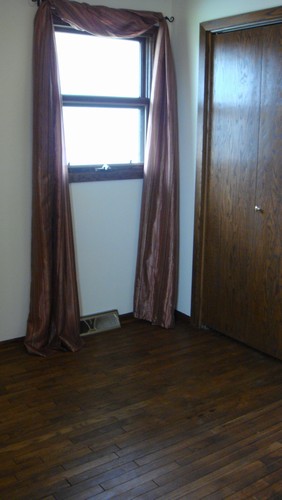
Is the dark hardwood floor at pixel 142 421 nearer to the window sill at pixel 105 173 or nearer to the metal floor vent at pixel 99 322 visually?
the metal floor vent at pixel 99 322

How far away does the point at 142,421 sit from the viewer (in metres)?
2.80

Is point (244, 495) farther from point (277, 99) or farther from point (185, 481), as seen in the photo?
point (277, 99)

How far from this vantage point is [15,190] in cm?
352

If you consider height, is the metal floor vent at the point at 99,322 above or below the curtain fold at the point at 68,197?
below

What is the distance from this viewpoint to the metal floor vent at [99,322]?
3910 mm

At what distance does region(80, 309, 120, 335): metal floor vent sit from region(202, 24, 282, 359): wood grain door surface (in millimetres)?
733

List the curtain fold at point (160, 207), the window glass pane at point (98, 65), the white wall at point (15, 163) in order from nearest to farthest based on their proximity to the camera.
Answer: the white wall at point (15, 163) < the window glass pane at point (98, 65) < the curtain fold at point (160, 207)

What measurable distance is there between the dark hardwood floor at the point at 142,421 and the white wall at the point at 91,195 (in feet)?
1.29

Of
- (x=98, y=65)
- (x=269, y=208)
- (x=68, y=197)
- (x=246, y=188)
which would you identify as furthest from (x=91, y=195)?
(x=269, y=208)

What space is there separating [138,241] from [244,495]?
2.15m

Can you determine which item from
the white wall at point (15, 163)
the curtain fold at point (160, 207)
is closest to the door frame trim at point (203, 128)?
the curtain fold at point (160, 207)

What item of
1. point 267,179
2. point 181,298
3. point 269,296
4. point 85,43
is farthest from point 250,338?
point 85,43

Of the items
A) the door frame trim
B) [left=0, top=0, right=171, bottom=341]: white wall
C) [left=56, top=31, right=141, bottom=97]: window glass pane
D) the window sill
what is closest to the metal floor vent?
[left=0, top=0, right=171, bottom=341]: white wall

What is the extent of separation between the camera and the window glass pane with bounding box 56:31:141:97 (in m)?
3.62
